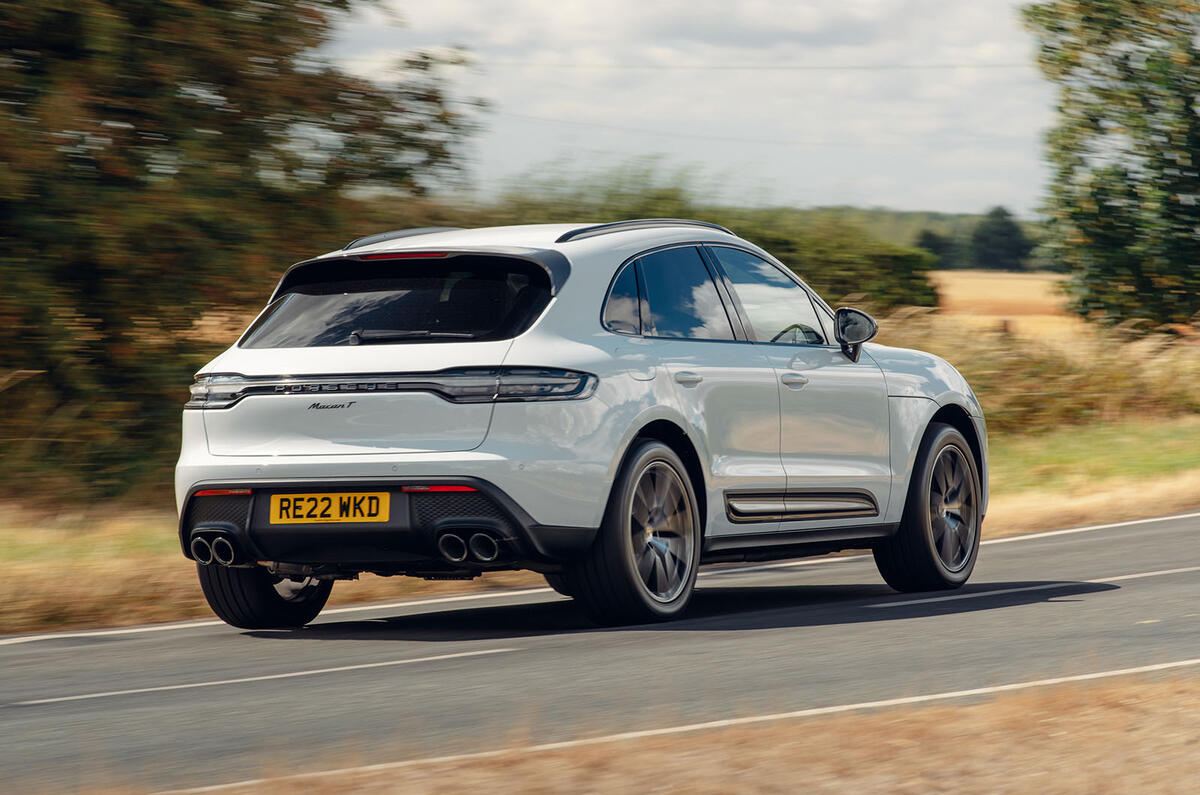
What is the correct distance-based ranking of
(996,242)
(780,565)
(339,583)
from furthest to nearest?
(996,242), (780,565), (339,583)

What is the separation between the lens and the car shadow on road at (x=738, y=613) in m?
8.13

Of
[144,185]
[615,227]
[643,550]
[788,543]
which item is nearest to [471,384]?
[643,550]

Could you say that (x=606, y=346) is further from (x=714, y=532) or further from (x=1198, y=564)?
(x=1198, y=564)

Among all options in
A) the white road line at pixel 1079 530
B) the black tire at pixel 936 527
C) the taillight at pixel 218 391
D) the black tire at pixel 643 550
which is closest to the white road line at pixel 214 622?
the taillight at pixel 218 391

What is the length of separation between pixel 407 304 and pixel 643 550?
1513mm

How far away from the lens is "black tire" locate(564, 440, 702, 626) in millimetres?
7566

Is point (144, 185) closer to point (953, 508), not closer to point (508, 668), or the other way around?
point (953, 508)

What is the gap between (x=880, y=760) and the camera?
472 centimetres

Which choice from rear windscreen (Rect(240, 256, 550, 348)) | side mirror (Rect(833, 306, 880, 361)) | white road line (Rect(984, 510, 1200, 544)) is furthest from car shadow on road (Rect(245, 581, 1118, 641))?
white road line (Rect(984, 510, 1200, 544))

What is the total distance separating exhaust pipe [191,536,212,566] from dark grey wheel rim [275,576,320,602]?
0.83 m

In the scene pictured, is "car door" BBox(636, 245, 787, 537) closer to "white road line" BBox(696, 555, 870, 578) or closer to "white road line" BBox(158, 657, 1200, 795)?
"white road line" BBox(158, 657, 1200, 795)

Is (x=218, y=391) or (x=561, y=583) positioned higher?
(x=218, y=391)

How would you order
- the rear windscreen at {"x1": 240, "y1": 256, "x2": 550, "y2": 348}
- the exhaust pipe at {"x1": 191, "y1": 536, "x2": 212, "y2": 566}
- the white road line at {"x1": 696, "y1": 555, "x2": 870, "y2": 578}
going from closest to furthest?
the rear windscreen at {"x1": 240, "y1": 256, "x2": 550, "y2": 348}
the exhaust pipe at {"x1": 191, "y1": 536, "x2": 212, "y2": 566}
the white road line at {"x1": 696, "y1": 555, "x2": 870, "y2": 578}

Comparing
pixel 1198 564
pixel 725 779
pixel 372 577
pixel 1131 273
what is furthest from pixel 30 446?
pixel 1131 273
